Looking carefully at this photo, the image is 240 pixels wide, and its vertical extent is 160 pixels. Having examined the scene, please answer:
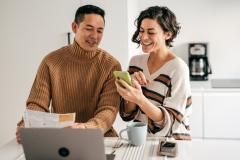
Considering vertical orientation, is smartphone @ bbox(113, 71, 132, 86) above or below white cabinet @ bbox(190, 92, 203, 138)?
above

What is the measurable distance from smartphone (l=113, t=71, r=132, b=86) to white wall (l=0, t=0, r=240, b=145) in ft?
4.28

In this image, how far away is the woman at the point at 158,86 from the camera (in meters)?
1.66

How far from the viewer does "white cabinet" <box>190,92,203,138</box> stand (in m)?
3.08

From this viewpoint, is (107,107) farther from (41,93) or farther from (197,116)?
(197,116)

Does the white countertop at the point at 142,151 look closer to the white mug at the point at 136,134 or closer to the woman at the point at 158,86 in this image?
the white mug at the point at 136,134

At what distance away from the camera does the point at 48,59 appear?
1.88 meters

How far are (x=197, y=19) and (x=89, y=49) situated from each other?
180 centimetres

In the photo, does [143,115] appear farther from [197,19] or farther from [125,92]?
[197,19]

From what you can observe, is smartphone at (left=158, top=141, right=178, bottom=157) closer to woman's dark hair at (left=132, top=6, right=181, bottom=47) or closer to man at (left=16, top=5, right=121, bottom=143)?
man at (left=16, top=5, right=121, bottom=143)

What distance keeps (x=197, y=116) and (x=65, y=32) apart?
1320mm

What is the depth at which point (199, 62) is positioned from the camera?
131 inches

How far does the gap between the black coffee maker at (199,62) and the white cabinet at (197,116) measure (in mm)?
295

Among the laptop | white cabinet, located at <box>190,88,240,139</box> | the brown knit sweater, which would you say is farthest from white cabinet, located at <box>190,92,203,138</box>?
the laptop

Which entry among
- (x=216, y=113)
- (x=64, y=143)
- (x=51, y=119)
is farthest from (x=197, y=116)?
(x=64, y=143)
